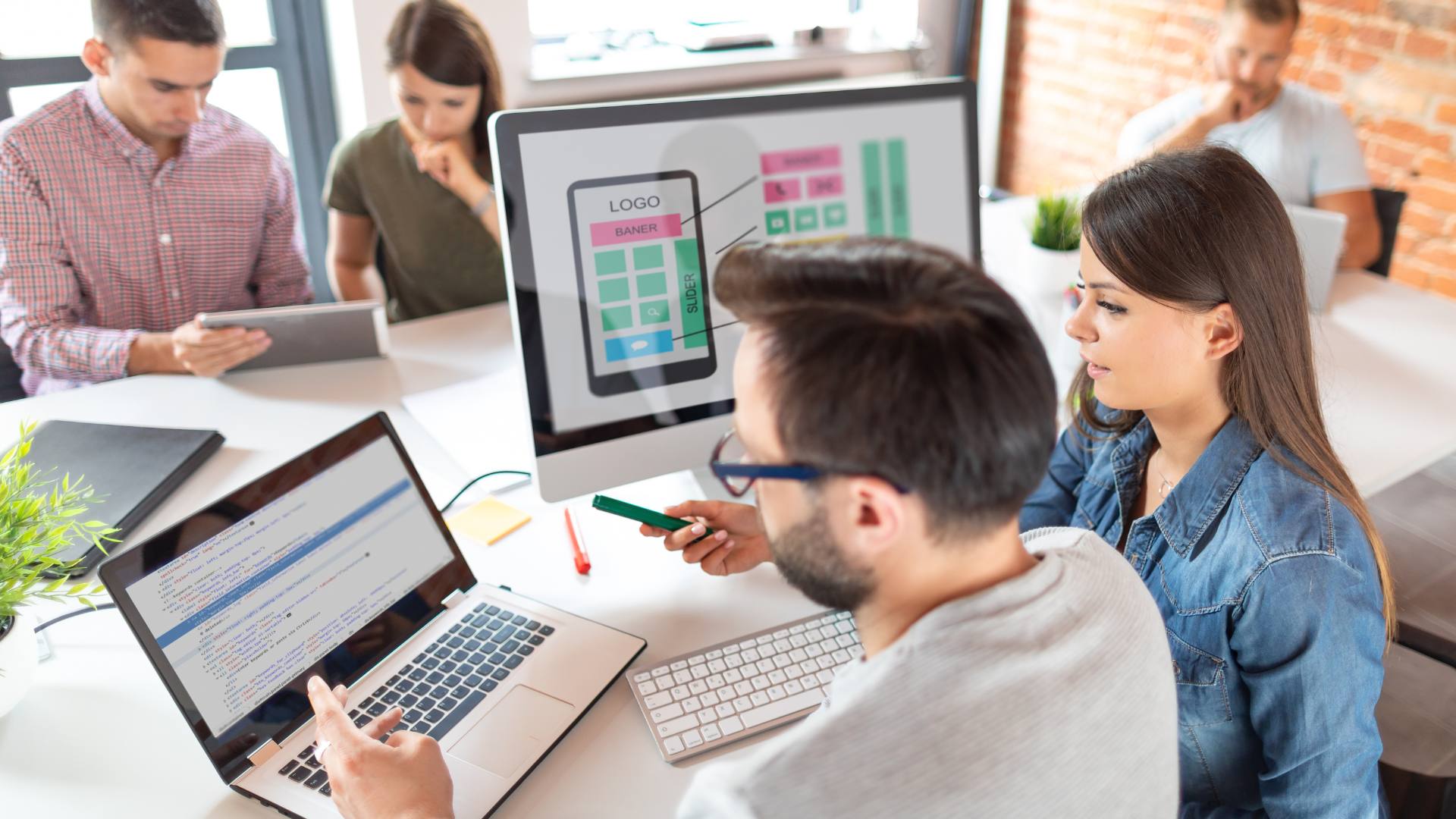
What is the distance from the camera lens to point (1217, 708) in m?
1.03

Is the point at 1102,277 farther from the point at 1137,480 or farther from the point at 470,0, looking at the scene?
the point at 470,0

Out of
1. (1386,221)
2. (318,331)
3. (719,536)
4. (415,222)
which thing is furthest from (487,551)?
(1386,221)

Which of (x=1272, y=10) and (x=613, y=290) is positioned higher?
(x=1272, y=10)

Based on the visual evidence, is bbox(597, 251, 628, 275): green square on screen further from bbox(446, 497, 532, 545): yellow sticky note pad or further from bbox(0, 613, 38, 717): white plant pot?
bbox(0, 613, 38, 717): white plant pot

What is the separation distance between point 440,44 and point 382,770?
1.59 m

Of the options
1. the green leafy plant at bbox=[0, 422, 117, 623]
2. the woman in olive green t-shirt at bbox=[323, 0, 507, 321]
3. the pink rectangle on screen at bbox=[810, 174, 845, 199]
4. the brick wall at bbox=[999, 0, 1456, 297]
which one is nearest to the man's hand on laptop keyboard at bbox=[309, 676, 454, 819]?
the green leafy plant at bbox=[0, 422, 117, 623]

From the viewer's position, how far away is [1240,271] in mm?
1009

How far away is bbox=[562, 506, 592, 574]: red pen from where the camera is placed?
120 centimetres

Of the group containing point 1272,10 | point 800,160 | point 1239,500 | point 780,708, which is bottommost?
point 780,708

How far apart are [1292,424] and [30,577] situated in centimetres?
126

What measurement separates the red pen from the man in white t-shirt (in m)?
1.69

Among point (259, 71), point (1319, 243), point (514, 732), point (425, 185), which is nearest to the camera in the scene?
point (514, 732)

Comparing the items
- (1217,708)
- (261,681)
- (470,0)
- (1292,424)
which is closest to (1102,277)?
(1292,424)

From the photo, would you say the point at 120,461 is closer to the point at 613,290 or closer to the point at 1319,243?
the point at 613,290
